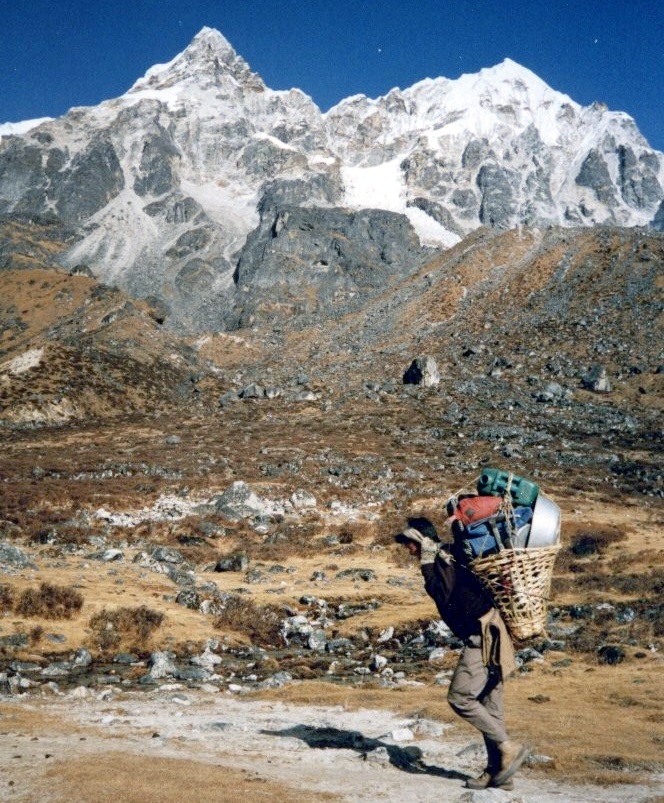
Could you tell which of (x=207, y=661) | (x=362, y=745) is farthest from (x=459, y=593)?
(x=207, y=661)

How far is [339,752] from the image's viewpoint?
873 centimetres

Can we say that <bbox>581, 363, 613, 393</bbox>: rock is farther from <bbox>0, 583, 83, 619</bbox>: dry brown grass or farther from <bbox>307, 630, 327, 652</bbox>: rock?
<bbox>0, 583, 83, 619</bbox>: dry brown grass

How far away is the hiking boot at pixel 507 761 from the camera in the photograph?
716 cm

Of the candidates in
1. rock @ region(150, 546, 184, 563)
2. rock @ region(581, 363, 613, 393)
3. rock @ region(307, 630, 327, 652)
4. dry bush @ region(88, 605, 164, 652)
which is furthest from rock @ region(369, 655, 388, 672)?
rock @ region(581, 363, 613, 393)

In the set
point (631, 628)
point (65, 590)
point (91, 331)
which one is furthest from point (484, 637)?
point (91, 331)

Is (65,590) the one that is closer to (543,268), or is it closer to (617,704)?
(617,704)

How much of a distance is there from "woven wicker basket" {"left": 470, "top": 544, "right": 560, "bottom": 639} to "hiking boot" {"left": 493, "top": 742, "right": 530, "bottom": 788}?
4.01 feet

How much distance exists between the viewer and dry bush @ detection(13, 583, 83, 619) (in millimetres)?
16609

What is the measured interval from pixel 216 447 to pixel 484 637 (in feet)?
141

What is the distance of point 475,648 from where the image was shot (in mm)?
7508

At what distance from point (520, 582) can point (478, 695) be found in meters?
1.46

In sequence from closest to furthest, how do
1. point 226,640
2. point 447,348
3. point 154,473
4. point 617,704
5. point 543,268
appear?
point 617,704 < point 226,640 < point 154,473 < point 447,348 < point 543,268

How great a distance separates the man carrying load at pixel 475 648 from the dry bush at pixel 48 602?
12.5 metres

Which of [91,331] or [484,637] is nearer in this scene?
[484,637]
